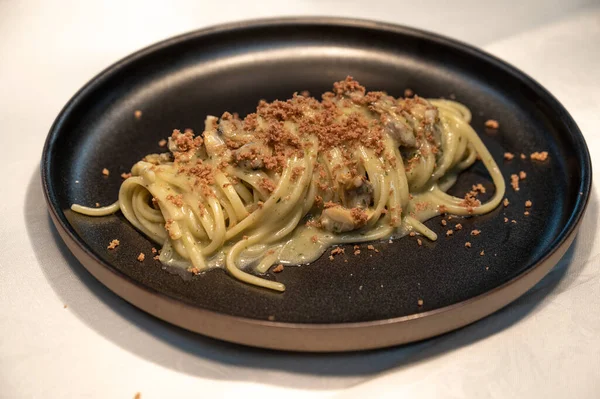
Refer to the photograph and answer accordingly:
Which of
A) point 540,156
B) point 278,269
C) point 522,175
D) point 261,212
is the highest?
point 540,156

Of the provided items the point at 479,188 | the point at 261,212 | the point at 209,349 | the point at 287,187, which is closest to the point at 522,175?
the point at 479,188

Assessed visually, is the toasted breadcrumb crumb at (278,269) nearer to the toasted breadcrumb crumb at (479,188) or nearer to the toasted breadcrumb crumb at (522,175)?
the toasted breadcrumb crumb at (479,188)

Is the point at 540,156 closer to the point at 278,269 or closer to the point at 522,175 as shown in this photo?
the point at 522,175

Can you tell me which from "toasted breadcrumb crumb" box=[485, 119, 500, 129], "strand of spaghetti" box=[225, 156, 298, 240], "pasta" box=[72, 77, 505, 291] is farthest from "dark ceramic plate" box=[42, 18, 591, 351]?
"strand of spaghetti" box=[225, 156, 298, 240]

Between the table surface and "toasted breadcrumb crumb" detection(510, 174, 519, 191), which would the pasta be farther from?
the table surface

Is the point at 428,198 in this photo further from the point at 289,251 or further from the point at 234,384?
the point at 234,384

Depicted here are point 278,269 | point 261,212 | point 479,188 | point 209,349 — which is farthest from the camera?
point 479,188
